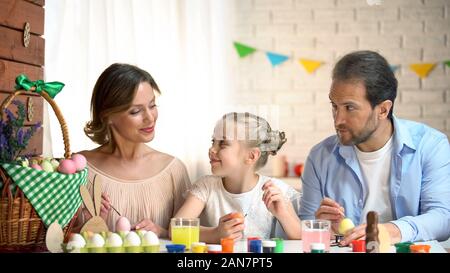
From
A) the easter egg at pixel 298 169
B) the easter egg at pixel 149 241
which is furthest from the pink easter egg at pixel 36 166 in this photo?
the easter egg at pixel 298 169

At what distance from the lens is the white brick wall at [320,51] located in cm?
233

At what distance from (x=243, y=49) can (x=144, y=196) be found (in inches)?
26.4

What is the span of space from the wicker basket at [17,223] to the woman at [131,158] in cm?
35

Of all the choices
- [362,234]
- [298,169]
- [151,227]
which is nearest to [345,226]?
[362,234]

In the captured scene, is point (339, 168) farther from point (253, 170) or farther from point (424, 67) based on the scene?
point (424, 67)

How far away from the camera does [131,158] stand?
2068mm

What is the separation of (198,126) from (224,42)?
27 cm

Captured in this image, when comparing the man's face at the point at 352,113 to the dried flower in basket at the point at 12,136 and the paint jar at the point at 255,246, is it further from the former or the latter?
the dried flower in basket at the point at 12,136

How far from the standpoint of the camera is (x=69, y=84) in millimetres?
2307

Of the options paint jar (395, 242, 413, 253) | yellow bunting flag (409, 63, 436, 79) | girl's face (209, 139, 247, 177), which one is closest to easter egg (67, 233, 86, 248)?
girl's face (209, 139, 247, 177)

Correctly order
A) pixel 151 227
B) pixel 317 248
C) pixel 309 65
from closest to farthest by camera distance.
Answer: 1. pixel 317 248
2. pixel 151 227
3. pixel 309 65

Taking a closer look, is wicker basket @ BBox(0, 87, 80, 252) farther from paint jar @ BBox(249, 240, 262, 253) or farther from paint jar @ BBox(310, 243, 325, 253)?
paint jar @ BBox(310, 243, 325, 253)

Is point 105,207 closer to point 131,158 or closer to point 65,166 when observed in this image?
point 131,158
